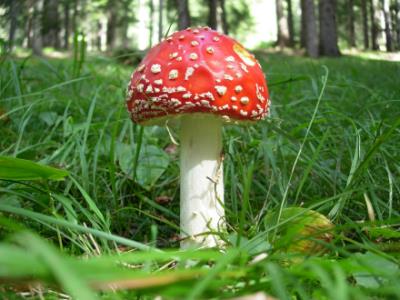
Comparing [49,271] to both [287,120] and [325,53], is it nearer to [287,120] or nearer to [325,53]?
[287,120]

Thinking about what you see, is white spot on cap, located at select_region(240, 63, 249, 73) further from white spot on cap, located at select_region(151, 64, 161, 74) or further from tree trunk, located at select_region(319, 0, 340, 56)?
tree trunk, located at select_region(319, 0, 340, 56)

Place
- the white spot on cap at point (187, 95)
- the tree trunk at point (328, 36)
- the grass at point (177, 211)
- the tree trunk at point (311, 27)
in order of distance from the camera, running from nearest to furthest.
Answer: the grass at point (177, 211) < the white spot on cap at point (187, 95) < the tree trunk at point (328, 36) < the tree trunk at point (311, 27)

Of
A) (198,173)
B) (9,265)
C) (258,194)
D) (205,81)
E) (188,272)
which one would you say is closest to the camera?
(9,265)

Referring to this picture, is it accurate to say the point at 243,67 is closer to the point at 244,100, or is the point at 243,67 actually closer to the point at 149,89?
the point at 244,100

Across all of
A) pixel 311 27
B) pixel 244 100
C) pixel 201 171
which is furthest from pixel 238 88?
pixel 311 27

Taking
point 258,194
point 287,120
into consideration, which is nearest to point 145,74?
point 258,194

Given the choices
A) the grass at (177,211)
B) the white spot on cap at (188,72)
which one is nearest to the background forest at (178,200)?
the grass at (177,211)

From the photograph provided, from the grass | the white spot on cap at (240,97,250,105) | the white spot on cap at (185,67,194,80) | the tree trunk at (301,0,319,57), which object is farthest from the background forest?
the tree trunk at (301,0,319,57)

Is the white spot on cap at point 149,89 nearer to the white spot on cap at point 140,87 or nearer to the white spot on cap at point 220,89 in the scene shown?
the white spot on cap at point 140,87
